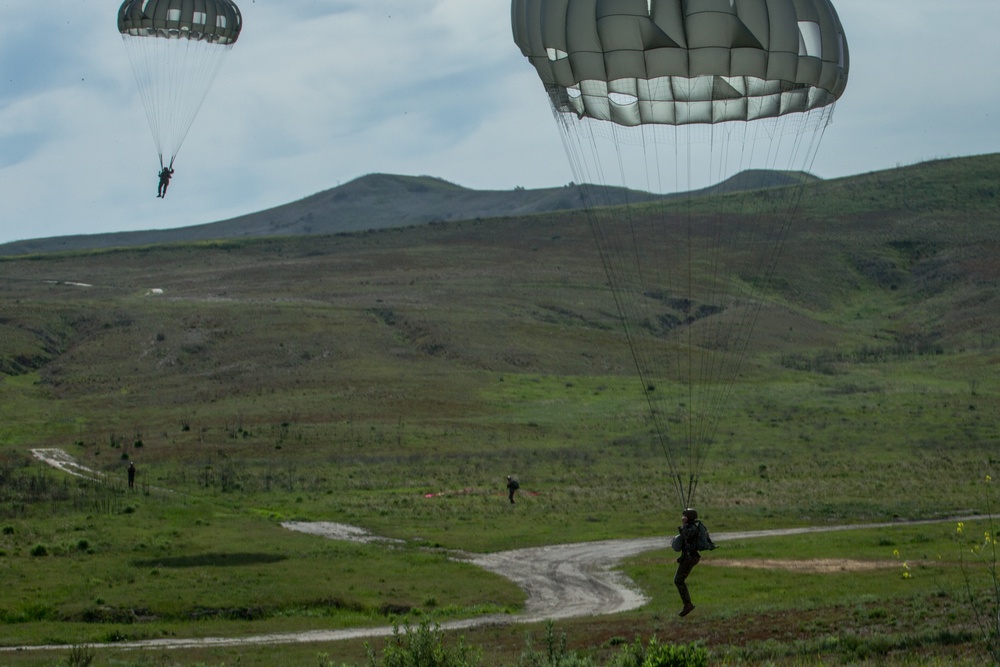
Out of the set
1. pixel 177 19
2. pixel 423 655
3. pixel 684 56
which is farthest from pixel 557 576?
pixel 177 19

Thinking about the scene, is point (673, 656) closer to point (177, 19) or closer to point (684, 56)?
point (684, 56)

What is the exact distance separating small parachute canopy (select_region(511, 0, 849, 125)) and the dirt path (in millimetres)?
10417

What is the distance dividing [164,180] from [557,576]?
2011 cm

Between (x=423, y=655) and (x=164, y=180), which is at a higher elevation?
(x=164, y=180)

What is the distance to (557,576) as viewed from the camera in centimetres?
2869

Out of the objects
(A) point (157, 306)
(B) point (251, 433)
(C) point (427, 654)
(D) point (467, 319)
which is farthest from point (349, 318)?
(C) point (427, 654)

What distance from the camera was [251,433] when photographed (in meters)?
57.6

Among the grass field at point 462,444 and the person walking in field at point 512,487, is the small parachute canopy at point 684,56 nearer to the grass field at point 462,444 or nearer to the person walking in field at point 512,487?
the grass field at point 462,444

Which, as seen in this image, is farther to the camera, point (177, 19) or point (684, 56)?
point (177, 19)

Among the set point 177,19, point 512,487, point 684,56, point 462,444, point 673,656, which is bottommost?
point 673,656

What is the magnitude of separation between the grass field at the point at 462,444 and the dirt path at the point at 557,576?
69cm

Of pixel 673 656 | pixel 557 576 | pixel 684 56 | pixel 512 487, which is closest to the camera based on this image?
pixel 673 656

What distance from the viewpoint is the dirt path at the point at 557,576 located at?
74.6 feet

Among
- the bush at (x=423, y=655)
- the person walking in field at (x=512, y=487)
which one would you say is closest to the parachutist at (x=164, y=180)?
the person walking in field at (x=512, y=487)
